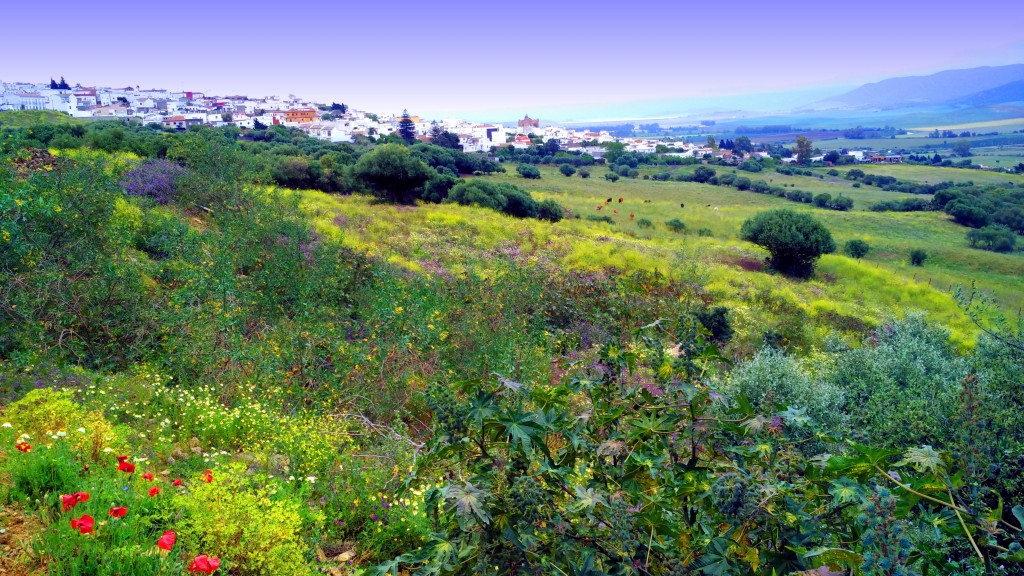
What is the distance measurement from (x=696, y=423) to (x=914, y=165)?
325 ft

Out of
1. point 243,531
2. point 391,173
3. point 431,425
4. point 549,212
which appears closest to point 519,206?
point 549,212

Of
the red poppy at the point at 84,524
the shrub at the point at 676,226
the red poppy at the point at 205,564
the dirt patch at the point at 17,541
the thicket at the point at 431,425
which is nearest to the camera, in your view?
the thicket at the point at 431,425

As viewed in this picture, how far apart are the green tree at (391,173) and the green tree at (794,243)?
51.7ft

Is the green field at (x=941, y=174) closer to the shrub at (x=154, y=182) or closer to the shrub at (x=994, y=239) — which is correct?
the shrub at (x=994, y=239)

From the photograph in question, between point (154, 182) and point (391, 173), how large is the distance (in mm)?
11727

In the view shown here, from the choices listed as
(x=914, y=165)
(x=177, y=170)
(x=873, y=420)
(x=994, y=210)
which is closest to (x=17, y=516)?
(x=873, y=420)

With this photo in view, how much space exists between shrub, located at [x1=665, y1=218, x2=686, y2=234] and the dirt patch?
29595mm

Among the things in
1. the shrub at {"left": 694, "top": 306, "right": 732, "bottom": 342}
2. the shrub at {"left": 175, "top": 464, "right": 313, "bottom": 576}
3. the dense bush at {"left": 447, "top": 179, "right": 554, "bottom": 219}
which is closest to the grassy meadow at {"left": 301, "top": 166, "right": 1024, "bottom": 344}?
the shrub at {"left": 694, "top": 306, "right": 732, "bottom": 342}

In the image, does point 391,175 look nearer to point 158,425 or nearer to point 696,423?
point 158,425

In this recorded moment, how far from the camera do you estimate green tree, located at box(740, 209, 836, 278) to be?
76.1ft

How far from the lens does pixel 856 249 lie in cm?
2922

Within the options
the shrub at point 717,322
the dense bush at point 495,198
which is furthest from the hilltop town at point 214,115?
the shrub at point 717,322

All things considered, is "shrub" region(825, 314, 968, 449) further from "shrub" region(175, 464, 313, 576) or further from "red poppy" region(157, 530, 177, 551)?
"red poppy" region(157, 530, 177, 551)

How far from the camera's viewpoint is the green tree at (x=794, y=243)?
2320 cm
